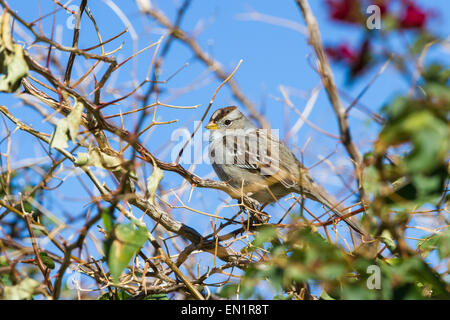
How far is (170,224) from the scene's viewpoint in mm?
2867

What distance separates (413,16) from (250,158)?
252cm

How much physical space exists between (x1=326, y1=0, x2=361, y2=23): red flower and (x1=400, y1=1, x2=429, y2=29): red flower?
23cm

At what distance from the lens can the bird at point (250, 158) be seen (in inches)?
168

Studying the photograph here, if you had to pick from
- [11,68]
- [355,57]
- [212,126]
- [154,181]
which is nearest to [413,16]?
[355,57]

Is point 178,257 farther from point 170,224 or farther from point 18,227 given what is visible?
point 18,227

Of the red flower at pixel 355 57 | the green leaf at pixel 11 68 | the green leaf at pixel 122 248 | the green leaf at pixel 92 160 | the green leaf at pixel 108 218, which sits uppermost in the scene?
A: the red flower at pixel 355 57

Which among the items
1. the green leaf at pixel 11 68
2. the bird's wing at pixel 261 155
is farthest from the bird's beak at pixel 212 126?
the green leaf at pixel 11 68

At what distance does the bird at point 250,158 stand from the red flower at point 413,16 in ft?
6.01

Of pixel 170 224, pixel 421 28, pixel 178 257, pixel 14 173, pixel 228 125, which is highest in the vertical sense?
pixel 228 125

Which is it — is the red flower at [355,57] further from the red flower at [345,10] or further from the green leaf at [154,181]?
the green leaf at [154,181]
